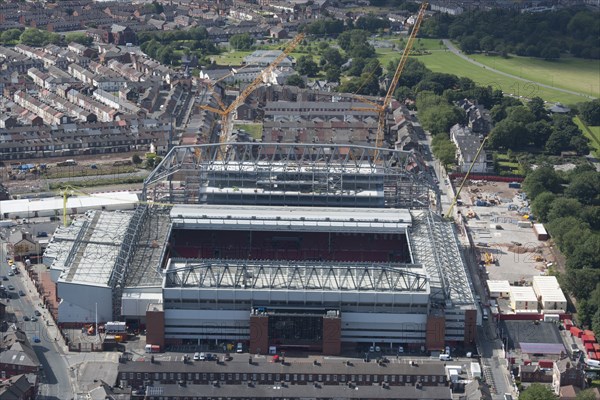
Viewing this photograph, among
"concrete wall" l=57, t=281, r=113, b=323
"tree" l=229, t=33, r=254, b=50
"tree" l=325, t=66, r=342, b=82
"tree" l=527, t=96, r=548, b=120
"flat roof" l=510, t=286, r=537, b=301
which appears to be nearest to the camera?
"concrete wall" l=57, t=281, r=113, b=323

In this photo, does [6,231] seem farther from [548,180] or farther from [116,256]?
[548,180]

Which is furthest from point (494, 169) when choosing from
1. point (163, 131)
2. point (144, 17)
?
point (144, 17)

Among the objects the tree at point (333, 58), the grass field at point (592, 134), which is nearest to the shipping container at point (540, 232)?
the grass field at point (592, 134)

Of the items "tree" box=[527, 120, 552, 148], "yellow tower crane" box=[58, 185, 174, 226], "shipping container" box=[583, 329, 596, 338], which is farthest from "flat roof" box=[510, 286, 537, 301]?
"tree" box=[527, 120, 552, 148]

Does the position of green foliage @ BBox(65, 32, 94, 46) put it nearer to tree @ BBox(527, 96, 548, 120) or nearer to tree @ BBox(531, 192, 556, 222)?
tree @ BBox(527, 96, 548, 120)

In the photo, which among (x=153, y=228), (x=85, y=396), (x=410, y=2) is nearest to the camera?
(x=85, y=396)

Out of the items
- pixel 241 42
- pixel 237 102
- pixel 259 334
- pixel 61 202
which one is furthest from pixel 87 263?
pixel 241 42

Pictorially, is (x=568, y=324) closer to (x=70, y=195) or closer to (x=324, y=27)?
(x=70, y=195)
